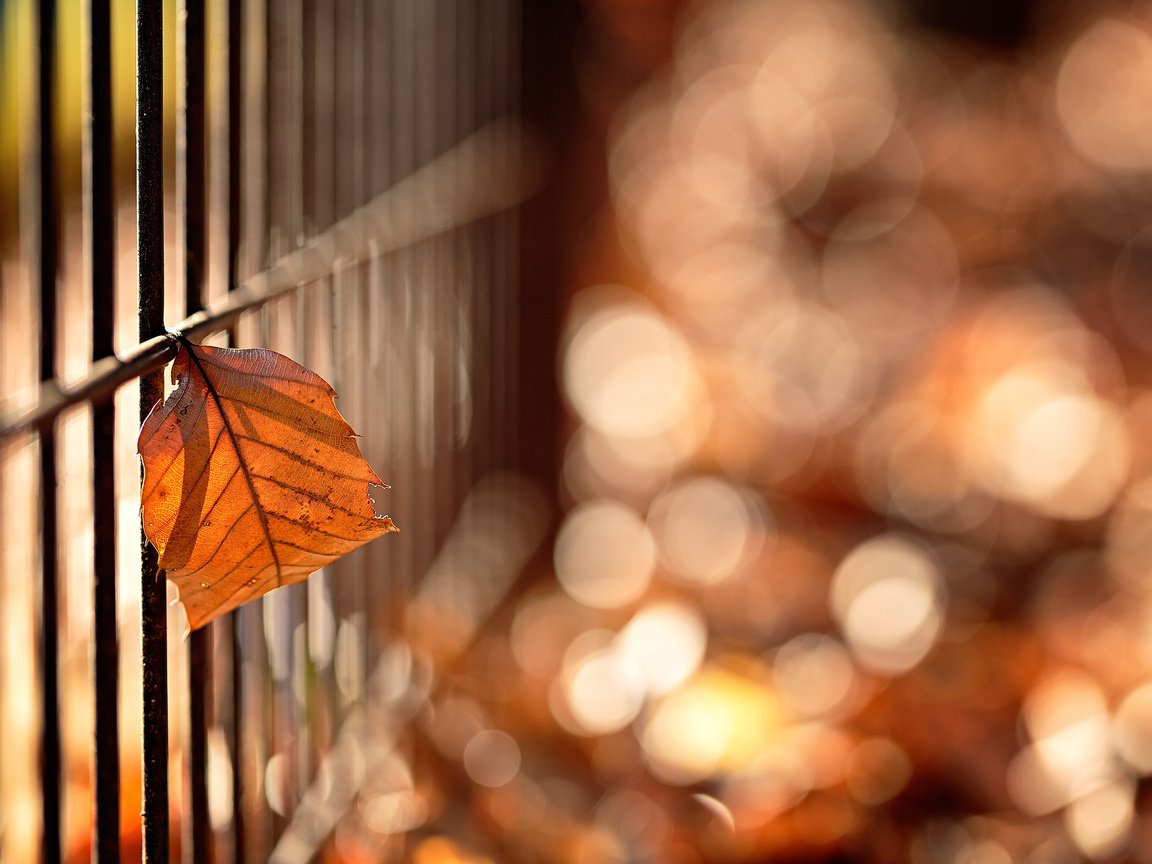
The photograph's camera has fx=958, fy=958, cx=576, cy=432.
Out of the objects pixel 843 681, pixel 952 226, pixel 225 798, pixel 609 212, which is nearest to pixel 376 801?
pixel 225 798

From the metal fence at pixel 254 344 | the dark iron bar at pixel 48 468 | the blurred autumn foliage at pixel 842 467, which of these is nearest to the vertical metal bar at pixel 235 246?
the metal fence at pixel 254 344

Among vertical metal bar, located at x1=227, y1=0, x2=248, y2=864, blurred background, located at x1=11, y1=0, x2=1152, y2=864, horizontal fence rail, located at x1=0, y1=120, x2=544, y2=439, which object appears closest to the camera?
horizontal fence rail, located at x1=0, y1=120, x2=544, y2=439

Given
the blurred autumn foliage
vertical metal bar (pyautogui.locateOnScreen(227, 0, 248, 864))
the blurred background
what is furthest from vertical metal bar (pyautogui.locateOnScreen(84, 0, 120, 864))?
the blurred autumn foliage

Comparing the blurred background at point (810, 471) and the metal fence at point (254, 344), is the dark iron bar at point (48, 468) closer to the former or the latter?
the metal fence at point (254, 344)

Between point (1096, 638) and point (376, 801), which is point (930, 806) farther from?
point (1096, 638)

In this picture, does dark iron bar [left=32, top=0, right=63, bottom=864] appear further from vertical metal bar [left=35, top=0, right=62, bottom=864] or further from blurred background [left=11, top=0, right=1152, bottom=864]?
blurred background [left=11, top=0, right=1152, bottom=864]

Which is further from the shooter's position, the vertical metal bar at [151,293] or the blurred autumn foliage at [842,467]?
the blurred autumn foliage at [842,467]

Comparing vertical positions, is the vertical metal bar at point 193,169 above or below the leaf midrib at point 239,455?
above
